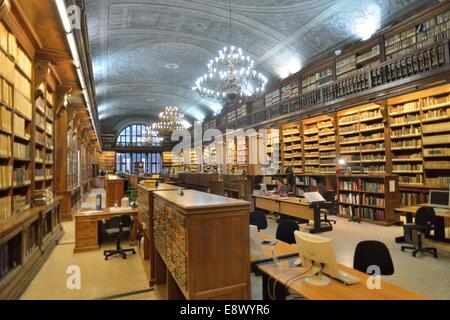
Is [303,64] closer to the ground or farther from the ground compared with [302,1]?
closer to the ground

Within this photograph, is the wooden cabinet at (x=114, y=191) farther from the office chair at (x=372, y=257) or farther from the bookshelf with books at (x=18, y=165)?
the office chair at (x=372, y=257)

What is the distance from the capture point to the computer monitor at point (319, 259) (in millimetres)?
1904

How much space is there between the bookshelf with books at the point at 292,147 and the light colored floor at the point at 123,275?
17.0 ft

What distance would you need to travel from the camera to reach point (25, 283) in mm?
3373

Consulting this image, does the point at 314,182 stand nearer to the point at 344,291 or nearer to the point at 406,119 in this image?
the point at 406,119

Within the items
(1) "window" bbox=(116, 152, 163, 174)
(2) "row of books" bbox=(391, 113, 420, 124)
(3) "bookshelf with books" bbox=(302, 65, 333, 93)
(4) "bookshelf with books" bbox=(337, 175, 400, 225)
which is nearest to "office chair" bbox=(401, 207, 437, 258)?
(4) "bookshelf with books" bbox=(337, 175, 400, 225)

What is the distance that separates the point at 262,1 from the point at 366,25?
9.72 ft

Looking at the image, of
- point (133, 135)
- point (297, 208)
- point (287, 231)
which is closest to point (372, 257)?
point (287, 231)

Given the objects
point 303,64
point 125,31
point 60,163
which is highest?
point 125,31

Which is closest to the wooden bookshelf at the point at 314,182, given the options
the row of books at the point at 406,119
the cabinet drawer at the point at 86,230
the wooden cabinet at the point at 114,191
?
the row of books at the point at 406,119

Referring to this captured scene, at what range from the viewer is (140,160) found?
25203 millimetres

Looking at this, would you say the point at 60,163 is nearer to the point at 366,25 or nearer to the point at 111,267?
the point at 111,267
